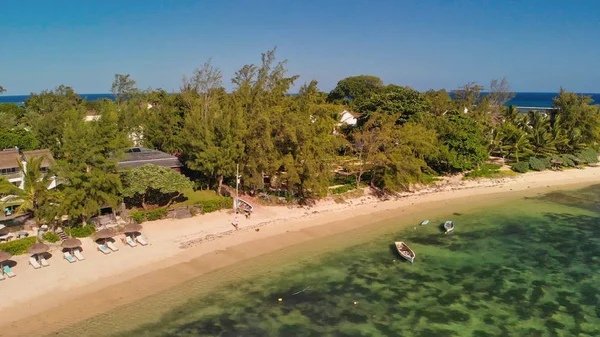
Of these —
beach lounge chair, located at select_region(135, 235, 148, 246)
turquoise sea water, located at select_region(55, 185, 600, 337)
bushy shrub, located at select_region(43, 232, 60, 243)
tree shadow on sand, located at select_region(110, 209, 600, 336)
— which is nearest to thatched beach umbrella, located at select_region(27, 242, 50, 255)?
bushy shrub, located at select_region(43, 232, 60, 243)

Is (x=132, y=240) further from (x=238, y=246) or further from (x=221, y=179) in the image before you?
(x=221, y=179)

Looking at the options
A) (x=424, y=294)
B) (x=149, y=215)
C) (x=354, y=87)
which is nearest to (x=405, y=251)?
(x=424, y=294)

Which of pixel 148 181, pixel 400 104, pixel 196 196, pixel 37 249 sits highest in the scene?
pixel 400 104

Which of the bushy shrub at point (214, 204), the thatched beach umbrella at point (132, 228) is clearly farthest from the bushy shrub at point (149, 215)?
the bushy shrub at point (214, 204)

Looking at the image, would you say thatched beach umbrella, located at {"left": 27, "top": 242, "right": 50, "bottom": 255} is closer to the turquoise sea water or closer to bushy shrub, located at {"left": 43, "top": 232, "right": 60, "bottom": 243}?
bushy shrub, located at {"left": 43, "top": 232, "right": 60, "bottom": 243}

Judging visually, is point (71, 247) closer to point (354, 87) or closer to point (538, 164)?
point (538, 164)


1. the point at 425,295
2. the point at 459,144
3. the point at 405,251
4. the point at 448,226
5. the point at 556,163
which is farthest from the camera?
the point at 556,163
